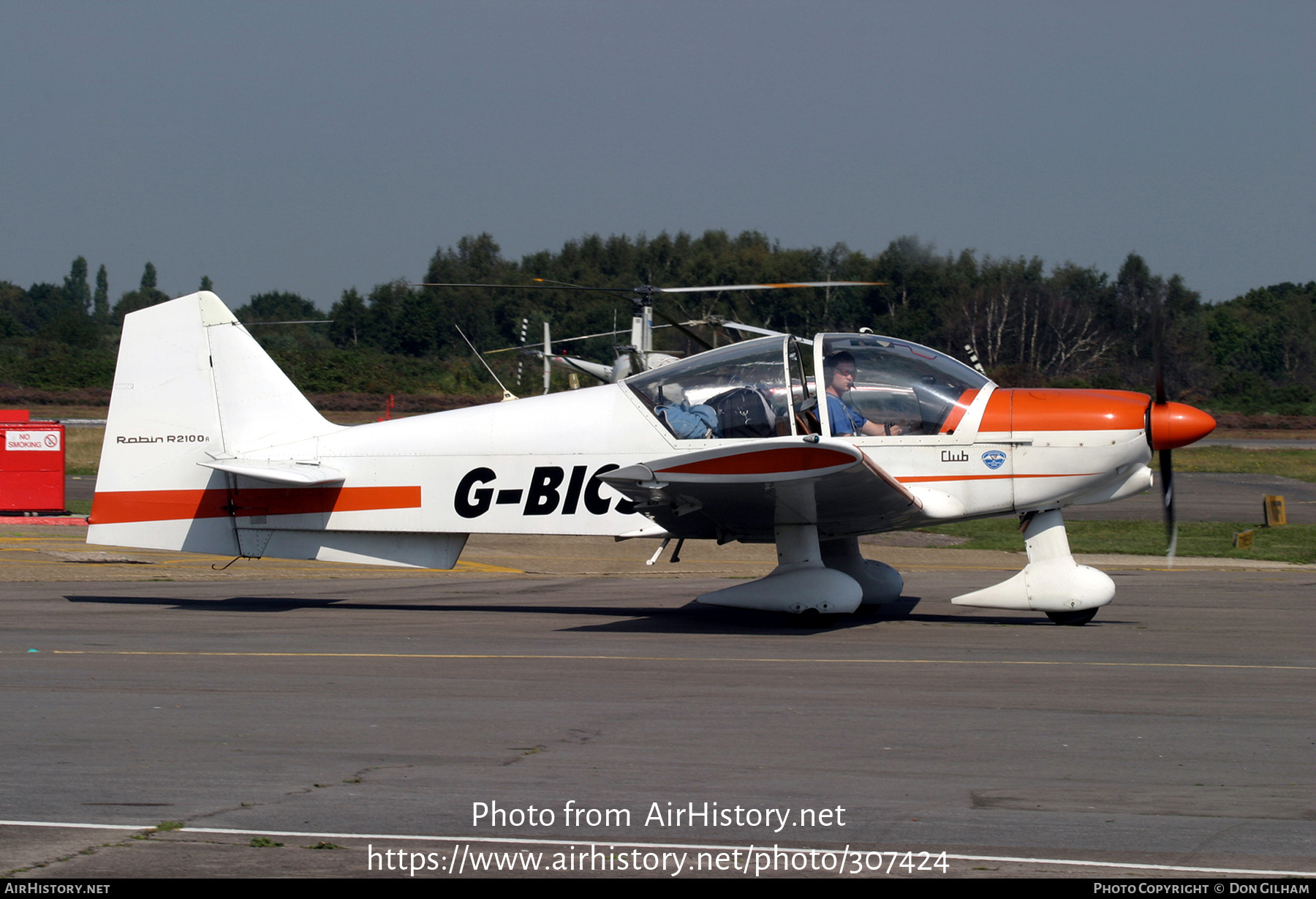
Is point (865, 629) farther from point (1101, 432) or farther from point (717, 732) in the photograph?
point (717, 732)

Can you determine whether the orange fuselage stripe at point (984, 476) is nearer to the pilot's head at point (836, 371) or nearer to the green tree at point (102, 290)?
the pilot's head at point (836, 371)

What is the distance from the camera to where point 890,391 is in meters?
9.19

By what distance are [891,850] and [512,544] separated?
46.2ft

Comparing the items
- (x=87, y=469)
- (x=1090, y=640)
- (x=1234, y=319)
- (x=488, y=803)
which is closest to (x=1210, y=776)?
(x=488, y=803)

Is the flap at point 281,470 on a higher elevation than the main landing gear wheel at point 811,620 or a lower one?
higher

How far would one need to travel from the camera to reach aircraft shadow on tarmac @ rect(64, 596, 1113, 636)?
30.8 ft

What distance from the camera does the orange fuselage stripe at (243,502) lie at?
10.0 metres

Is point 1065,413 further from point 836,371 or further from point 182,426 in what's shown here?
point 182,426

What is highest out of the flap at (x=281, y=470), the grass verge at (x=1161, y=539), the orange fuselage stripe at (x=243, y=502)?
the flap at (x=281, y=470)

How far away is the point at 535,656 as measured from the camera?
7.94 m

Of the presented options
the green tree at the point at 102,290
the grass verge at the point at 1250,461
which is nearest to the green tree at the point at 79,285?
the green tree at the point at 102,290

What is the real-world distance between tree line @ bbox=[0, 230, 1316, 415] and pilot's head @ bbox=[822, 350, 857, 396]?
241 centimetres

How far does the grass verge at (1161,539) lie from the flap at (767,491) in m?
6.26

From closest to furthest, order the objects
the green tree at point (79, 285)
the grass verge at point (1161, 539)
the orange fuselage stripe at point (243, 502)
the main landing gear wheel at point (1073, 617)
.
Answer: the main landing gear wheel at point (1073, 617) → the orange fuselage stripe at point (243, 502) → the grass verge at point (1161, 539) → the green tree at point (79, 285)
